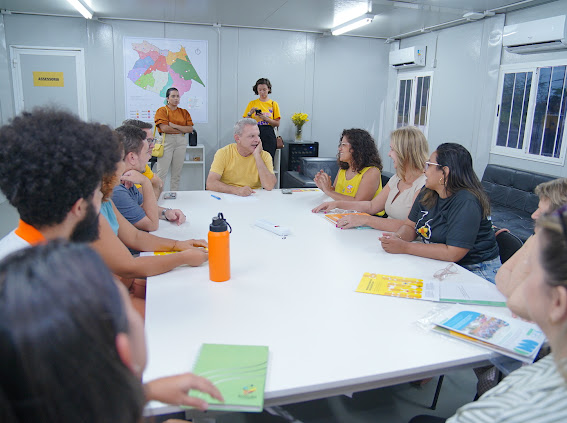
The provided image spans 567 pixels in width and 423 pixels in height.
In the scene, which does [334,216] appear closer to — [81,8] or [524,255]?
[524,255]

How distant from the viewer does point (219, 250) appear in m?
1.65

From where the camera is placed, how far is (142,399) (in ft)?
1.96

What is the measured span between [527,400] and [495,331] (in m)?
0.55

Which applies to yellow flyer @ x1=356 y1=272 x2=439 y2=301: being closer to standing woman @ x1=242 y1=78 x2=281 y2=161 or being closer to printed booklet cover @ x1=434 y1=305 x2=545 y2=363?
printed booklet cover @ x1=434 y1=305 x2=545 y2=363

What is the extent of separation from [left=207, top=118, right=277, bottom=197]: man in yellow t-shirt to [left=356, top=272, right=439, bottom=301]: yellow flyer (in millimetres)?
1912

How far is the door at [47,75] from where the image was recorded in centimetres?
625

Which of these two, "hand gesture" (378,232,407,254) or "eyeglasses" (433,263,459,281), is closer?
"eyeglasses" (433,263,459,281)

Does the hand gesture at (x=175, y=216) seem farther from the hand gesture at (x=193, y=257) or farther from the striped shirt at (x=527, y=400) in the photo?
the striped shirt at (x=527, y=400)

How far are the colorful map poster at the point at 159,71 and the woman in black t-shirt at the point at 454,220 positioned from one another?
17.5ft

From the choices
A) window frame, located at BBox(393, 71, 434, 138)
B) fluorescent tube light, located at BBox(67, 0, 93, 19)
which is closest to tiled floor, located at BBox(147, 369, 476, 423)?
window frame, located at BBox(393, 71, 434, 138)

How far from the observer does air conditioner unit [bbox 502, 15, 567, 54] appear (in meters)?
4.14

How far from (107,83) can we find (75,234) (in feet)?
19.8

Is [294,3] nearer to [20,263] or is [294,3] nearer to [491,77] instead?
[491,77]

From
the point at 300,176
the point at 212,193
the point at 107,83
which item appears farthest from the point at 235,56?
the point at 212,193
